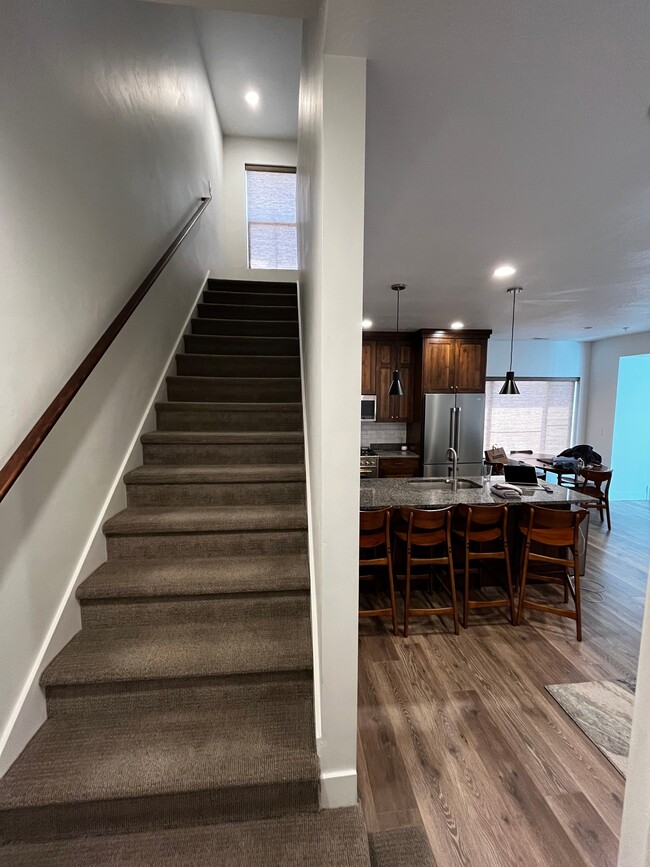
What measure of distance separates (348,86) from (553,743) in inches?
111

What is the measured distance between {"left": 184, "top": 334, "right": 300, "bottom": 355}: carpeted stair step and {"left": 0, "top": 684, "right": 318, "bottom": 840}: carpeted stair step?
2702mm

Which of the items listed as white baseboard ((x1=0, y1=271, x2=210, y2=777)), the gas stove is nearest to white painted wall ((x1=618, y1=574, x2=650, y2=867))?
white baseboard ((x1=0, y1=271, x2=210, y2=777))

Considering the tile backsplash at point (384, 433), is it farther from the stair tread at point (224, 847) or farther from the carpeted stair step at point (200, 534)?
the stair tread at point (224, 847)

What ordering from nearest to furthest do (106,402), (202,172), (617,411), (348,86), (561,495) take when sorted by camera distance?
(348,86)
(106,402)
(561,495)
(202,172)
(617,411)

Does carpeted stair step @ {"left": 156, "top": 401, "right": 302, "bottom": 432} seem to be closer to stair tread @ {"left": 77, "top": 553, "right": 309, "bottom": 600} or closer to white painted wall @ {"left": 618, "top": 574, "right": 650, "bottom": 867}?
stair tread @ {"left": 77, "top": 553, "right": 309, "bottom": 600}

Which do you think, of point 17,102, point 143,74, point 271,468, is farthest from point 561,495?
point 143,74

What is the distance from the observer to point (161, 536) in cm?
203

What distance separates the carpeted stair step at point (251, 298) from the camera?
416cm

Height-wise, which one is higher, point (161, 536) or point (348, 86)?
point (348, 86)

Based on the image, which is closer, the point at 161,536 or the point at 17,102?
the point at 17,102

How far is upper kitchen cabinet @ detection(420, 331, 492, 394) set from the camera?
19.2 feet

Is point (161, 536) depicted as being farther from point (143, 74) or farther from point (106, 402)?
point (143, 74)

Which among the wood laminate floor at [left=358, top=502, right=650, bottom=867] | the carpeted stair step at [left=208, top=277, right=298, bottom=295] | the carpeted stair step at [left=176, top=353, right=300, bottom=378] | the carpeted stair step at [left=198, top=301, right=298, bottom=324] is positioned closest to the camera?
the wood laminate floor at [left=358, top=502, right=650, bottom=867]

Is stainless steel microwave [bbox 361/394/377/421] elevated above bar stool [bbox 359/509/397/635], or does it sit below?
above
